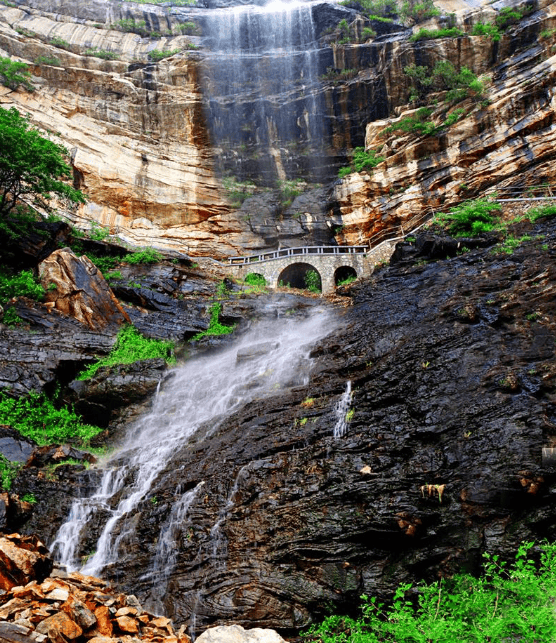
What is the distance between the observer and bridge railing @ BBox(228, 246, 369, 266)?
26.2 m

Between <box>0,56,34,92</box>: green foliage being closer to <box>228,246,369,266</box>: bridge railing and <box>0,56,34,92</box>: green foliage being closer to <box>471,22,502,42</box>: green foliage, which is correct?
<box>228,246,369,266</box>: bridge railing

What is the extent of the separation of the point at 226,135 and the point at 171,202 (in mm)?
6396

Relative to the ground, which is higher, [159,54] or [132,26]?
[132,26]

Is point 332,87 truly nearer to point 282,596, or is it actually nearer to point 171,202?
A: point 171,202

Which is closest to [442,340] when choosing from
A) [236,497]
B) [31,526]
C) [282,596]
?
[236,497]

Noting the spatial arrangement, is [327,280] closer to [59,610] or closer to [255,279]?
[255,279]

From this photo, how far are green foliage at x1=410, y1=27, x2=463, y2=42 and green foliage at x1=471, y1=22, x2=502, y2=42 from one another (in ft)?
3.07

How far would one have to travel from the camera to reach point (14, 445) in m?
A: 11.9

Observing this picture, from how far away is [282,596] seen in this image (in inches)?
278

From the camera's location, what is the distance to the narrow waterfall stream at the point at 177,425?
29.6ft

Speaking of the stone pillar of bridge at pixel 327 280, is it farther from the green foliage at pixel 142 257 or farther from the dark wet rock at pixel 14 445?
the dark wet rock at pixel 14 445

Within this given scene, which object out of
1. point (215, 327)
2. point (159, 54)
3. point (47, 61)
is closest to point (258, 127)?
point (159, 54)

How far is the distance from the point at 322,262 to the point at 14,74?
64.2ft

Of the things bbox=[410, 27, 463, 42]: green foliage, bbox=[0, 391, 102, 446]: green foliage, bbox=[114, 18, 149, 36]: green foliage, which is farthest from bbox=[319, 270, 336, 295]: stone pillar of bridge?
bbox=[114, 18, 149, 36]: green foliage
